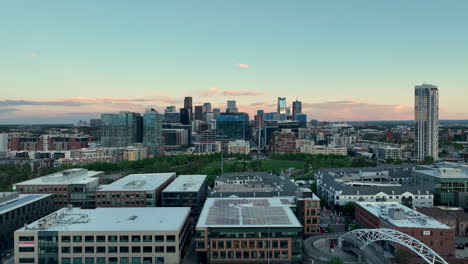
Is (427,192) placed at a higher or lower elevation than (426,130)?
lower

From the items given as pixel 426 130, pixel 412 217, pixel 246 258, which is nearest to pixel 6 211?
→ pixel 246 258

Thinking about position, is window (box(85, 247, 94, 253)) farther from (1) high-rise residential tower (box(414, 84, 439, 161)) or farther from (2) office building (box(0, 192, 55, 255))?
(1) high-rise residential tower (box(414, 84, 439, 161))

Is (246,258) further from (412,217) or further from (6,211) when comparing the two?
(6,211)

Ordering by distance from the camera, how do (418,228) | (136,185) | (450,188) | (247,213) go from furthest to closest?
(450,188) → (136,185) → (247,213) → (418,228)

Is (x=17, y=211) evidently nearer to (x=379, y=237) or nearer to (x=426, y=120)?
(x=379, y=237)

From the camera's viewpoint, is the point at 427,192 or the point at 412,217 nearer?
the point at 412,217

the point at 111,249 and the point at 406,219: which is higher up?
the point at 406,219

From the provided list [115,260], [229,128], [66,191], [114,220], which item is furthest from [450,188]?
[229,128]
